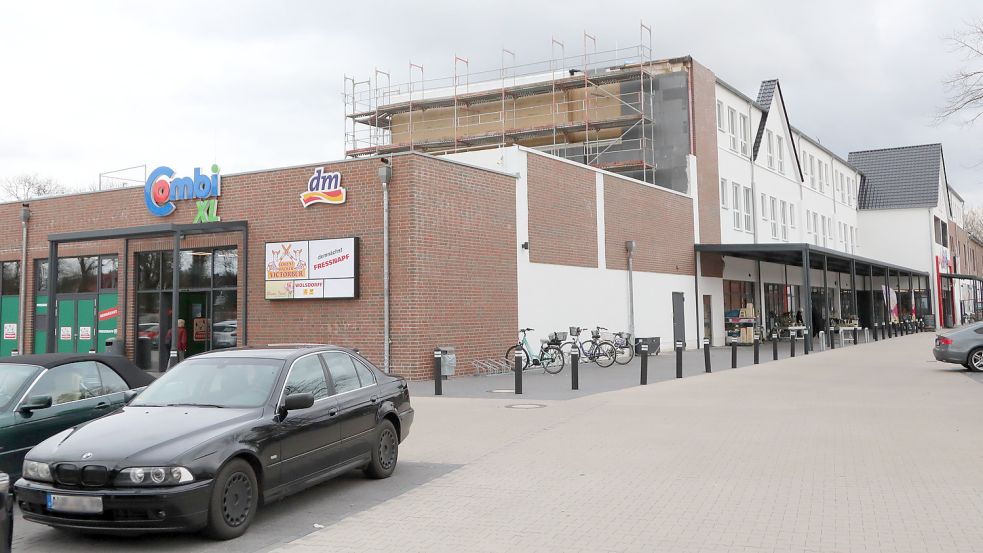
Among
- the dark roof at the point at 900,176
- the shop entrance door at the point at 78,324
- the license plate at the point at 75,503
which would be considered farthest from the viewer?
the dark roof at the point at 900,176

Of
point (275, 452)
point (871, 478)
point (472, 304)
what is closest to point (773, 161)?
point (472, 304)

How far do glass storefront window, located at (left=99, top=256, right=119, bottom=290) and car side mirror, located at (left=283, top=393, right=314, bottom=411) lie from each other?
19.0 meters

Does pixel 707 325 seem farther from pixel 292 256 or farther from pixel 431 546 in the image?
pixel 431 546

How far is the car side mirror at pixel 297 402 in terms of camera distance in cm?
662

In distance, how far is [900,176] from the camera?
2339 inches

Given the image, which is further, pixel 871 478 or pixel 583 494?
pixel 871 478

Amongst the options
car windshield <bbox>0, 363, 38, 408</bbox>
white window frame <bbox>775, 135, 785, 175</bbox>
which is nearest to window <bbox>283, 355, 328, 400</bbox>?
car windshield <bbox>0, 363, 38, 408</bbox>

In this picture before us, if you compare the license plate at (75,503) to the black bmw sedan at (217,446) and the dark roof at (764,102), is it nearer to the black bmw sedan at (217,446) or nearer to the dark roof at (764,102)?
the black bmw sedan at (217,446)

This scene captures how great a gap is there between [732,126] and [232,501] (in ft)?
112

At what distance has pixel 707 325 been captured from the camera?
108ft

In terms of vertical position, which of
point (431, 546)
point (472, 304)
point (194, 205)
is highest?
point (194, 205)

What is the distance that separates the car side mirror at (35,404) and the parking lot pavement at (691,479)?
3.09m

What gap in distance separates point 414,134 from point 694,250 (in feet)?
46.6

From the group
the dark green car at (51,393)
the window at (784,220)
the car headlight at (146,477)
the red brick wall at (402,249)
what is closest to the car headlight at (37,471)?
the car headlight at (146,477)
